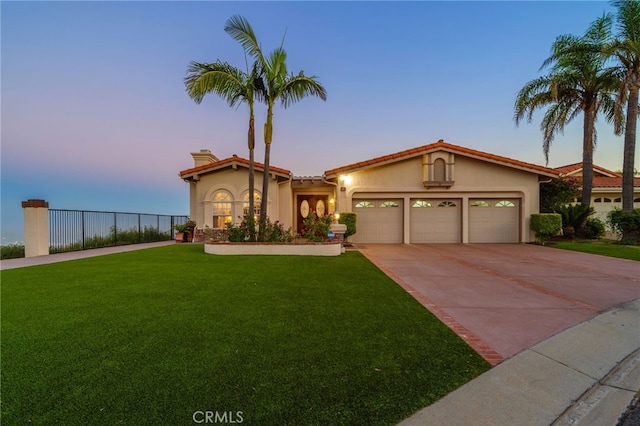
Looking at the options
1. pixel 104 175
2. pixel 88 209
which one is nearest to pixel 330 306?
pixel 88 209

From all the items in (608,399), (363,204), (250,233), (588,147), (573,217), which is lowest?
(608,399)

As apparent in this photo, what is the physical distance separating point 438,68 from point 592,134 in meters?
8.12

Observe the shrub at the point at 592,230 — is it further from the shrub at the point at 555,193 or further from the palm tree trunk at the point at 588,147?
the shrub at the point at 555,193

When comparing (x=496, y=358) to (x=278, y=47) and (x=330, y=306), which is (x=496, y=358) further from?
(x=278, y=47)

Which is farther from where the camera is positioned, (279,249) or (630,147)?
(630,147)

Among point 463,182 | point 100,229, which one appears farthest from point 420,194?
point 100,229

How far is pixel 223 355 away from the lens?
8.80 feet

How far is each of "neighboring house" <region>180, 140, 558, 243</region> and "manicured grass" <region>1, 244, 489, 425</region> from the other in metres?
8.36

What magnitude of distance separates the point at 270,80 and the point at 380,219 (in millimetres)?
7779

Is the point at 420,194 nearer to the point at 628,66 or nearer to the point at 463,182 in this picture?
the point at 463,182

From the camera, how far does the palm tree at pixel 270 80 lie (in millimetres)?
9141

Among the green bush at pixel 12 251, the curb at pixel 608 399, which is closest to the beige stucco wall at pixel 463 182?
the curb at pixel 608 399

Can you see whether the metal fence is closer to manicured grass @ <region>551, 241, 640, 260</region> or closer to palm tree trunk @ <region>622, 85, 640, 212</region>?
manicured grass @ <region>551, 241, 640, 260</region>

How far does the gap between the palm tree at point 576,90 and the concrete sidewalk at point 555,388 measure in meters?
14.1
